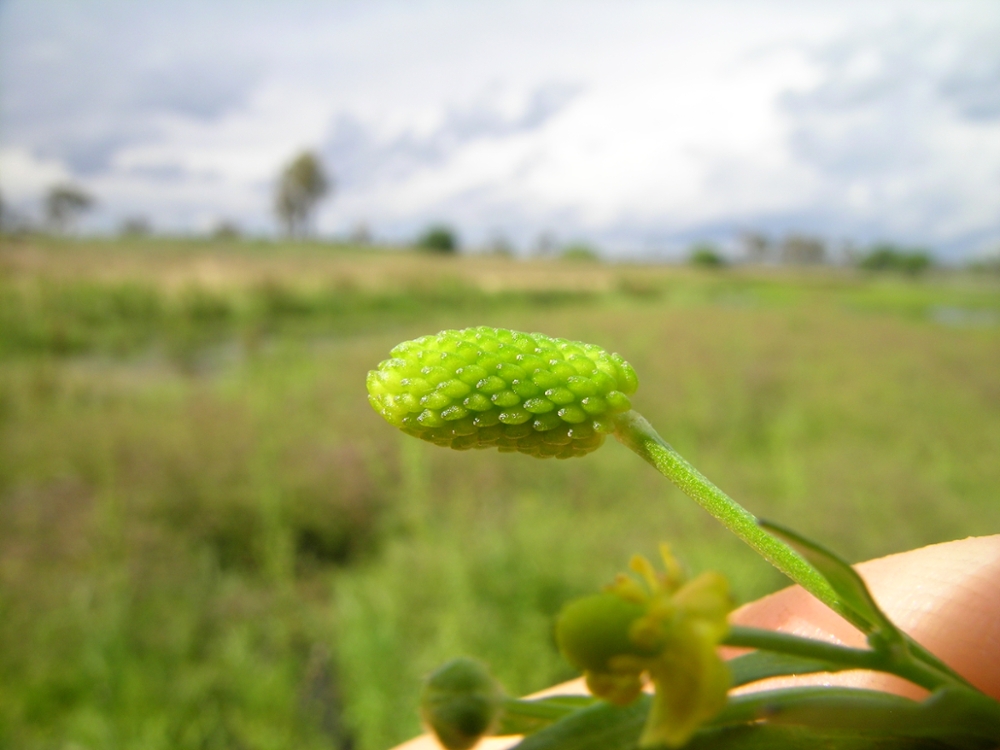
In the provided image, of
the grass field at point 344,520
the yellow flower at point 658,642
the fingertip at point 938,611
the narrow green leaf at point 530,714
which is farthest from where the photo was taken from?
the grass field at point 344,520

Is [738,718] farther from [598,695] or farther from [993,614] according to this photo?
[993,614]

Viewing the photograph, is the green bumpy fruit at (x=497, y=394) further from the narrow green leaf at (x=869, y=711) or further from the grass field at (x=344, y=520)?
the grass field at (x=344, y=520)

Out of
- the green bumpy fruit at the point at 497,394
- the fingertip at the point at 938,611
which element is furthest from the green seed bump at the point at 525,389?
the fingertip at the point at 938,611

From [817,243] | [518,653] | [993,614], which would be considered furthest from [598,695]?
[817,243]

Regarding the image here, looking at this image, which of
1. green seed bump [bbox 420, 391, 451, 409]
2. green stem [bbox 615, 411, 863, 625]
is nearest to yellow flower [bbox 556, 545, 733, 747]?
green stem [bbox 615, 411, 863, 625]

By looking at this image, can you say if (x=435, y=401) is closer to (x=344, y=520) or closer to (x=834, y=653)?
(x=834, y=653)

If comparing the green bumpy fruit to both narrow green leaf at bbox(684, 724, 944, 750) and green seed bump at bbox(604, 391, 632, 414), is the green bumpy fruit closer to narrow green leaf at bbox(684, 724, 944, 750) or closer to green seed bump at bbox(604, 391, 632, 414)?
green seed bump at bbox(604, 391, 632, 414)
